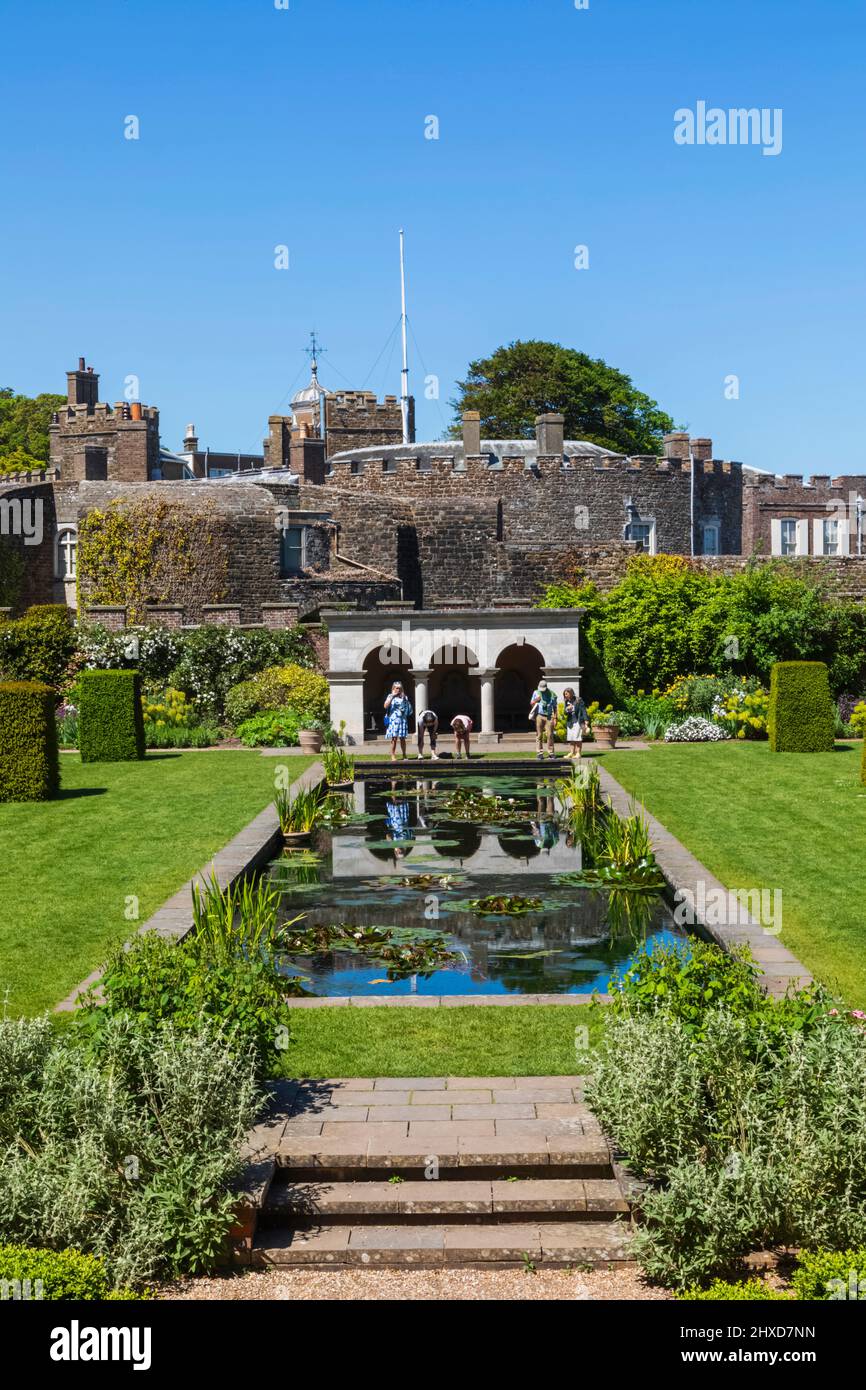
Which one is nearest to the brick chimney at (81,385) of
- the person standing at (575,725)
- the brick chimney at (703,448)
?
the brick chimney at (703,448)

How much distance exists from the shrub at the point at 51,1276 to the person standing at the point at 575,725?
18883 millimetres

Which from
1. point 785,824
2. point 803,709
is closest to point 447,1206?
point 785,824

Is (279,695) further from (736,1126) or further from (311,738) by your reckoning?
(736,1126)

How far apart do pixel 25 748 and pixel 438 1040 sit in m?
11.9

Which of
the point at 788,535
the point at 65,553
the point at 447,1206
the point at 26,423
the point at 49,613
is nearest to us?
the point at 447,1206

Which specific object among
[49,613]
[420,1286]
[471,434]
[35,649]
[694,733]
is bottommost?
[420,1286]

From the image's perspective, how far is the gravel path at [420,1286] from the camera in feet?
19.7

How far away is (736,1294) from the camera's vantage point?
5484 mm

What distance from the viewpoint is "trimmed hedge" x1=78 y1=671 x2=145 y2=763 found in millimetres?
23984

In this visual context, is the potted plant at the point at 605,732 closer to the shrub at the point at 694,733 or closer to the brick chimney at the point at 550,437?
the shrub at the point at 694,733

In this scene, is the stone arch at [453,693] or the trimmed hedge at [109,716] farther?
the stone arch at [453,693]

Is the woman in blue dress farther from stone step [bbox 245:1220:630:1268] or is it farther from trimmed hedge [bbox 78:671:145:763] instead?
stone step [bbox 245:1220:630:1268]

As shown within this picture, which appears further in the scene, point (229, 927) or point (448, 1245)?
point (229, 927)
